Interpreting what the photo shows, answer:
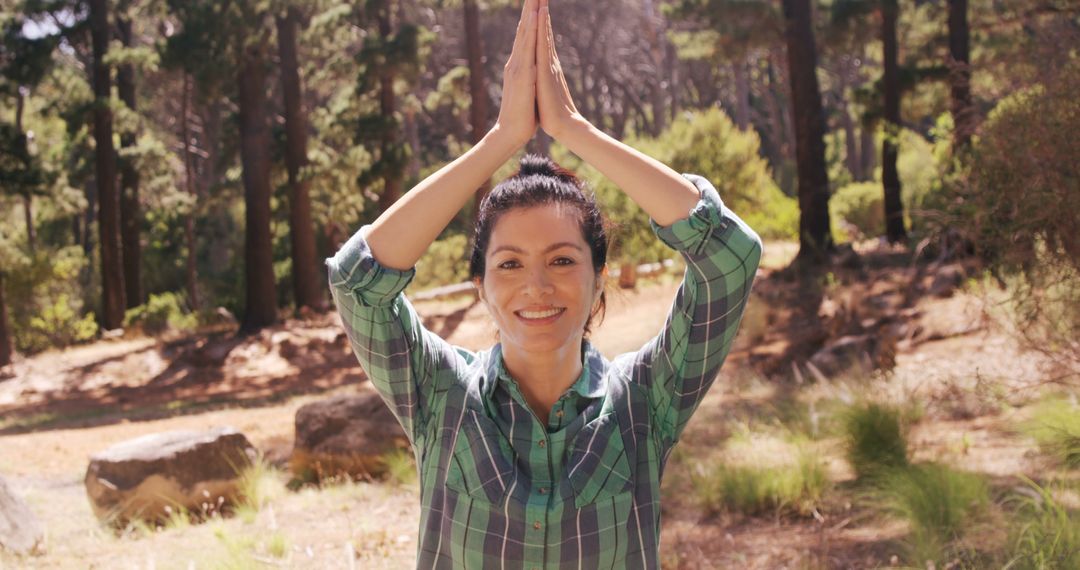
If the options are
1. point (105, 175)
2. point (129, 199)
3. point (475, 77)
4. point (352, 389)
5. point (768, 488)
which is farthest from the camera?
point (129, 199)

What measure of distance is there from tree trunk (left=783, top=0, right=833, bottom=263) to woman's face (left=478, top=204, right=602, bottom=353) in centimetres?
1308

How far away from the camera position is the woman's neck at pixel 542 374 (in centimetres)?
207

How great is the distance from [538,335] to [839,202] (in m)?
24.5

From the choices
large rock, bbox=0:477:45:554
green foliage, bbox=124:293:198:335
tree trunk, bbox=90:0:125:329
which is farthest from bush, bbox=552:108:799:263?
large rock, bbox=0:477:45:554

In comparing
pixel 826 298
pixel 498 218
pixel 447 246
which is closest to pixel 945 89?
pixel 826 298

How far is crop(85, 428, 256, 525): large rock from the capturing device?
5746mm

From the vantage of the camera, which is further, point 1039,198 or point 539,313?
point 1039,198

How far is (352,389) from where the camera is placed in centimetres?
1295

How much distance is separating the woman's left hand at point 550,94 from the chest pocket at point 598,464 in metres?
0.59

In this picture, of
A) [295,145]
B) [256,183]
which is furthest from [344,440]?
[295,145]

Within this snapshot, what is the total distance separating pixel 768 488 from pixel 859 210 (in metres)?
20.3

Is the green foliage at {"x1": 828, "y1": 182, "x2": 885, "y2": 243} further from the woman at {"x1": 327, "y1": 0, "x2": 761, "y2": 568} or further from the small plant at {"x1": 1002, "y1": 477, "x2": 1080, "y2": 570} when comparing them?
the woman at {"x1": 327, "y1": 0, "x2": 761, "y2": 568}

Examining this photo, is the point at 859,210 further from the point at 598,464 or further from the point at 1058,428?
the point at 598,464

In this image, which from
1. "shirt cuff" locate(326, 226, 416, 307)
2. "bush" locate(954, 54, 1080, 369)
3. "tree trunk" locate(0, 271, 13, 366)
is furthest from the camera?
"tree trunk" locate(0, 271, 13, 366)
